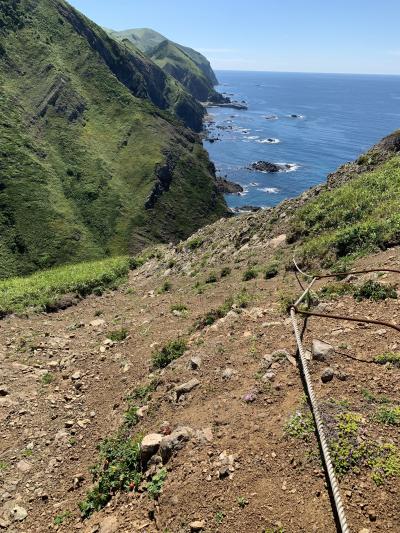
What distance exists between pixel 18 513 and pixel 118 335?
1001 cm

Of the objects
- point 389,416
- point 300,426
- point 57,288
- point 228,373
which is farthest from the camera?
point 57,288

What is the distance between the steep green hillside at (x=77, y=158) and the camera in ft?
287

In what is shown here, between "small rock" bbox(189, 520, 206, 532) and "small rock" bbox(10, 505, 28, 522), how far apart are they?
568 cm

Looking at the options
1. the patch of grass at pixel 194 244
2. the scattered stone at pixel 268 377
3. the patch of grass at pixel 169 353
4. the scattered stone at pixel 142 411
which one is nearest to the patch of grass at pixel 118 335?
the patch of grass at pixel 169 353

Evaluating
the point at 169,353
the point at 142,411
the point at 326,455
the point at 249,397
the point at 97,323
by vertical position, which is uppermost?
the point at 326,455

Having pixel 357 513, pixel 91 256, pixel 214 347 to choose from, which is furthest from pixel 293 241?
pixel 91 256

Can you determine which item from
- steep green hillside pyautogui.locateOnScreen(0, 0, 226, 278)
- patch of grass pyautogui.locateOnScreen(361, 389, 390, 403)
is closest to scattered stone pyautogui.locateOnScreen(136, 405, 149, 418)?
patch of grass pyautogui.locateOnScreen(361, 389, 390, 403)

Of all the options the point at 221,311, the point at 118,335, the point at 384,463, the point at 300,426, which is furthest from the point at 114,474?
the point at 118,335

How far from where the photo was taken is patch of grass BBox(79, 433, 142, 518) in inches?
434

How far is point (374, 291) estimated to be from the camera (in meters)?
15.0

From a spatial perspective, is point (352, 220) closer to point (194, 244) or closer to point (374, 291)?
point (374, 291)

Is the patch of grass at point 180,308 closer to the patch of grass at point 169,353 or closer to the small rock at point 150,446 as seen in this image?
the patch of grass at point 169,353

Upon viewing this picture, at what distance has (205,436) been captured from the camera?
36.2 ft

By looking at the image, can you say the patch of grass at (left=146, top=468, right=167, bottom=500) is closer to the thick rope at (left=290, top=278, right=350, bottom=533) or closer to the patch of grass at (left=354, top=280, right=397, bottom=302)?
the thick rope at (left=290, top=278, right=350, bottom=533)
